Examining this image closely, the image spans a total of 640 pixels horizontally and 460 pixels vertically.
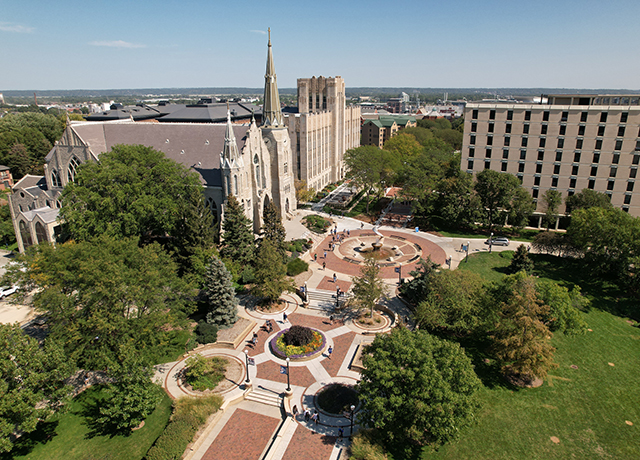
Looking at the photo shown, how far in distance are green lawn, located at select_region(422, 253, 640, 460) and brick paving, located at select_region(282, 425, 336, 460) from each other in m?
6.75

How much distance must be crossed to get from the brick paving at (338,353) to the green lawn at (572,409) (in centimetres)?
1012

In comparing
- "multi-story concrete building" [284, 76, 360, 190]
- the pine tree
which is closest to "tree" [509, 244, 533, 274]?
the pine tree

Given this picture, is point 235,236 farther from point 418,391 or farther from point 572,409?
point 572,409

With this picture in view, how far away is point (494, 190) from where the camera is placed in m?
63.0

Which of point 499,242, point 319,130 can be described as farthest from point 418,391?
point 319,130

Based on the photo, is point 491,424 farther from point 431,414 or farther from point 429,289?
point 429,289

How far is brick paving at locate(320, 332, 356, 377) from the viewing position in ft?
110

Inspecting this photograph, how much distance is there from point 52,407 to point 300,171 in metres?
66.4

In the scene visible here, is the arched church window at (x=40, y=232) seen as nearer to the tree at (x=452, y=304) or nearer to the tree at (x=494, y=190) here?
the tree at (x=452, y=304)

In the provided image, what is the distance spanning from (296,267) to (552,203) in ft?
145

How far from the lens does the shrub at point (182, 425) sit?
24.4 meters

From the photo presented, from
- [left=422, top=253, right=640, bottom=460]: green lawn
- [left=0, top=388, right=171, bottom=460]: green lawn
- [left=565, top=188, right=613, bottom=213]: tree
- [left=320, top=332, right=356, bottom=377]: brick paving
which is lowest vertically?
[left=422, top=253, right=640, bottom=460]: green lawn

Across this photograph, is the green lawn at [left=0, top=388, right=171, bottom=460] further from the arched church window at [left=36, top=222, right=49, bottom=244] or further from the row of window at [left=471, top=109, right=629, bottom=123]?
the row of window at [left=471, top=109, right=629, bottom=123]

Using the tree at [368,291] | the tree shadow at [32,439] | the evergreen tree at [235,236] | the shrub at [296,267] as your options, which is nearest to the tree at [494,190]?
the tree at [368,291]
